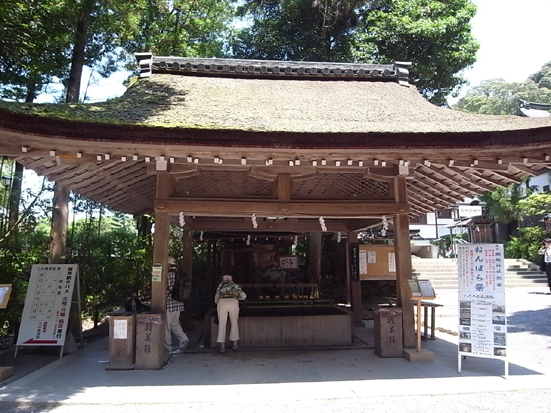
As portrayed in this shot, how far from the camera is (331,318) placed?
725cm

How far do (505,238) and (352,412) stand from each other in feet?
86.1

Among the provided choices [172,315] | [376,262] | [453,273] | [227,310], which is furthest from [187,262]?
[453,273]

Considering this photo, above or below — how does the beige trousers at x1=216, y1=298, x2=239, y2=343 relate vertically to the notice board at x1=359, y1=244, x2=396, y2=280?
below

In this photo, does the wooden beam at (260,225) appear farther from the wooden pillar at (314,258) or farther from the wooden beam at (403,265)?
the wooden pillar at (314,258)

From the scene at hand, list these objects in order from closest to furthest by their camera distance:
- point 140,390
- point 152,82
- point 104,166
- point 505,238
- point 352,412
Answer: point 352,412, point 140,390, point 104,166, point 152,82, point 505,238

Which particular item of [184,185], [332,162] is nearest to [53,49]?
[184,185]

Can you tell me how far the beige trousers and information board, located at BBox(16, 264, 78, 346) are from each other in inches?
103

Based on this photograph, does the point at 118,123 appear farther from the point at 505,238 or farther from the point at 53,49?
the point at 505,238

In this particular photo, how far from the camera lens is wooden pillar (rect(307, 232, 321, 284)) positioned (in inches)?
496

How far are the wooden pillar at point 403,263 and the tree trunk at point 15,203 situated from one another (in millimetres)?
8013

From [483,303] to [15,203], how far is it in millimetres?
11203

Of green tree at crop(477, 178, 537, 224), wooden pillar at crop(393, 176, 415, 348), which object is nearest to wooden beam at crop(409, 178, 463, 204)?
wooden pillar at crop(393, 176, 415, 348)

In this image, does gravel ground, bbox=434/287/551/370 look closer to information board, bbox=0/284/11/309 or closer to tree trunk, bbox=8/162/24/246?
information board, bbox=0/284/11/309

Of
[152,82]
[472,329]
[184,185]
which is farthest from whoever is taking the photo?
[152,82]
